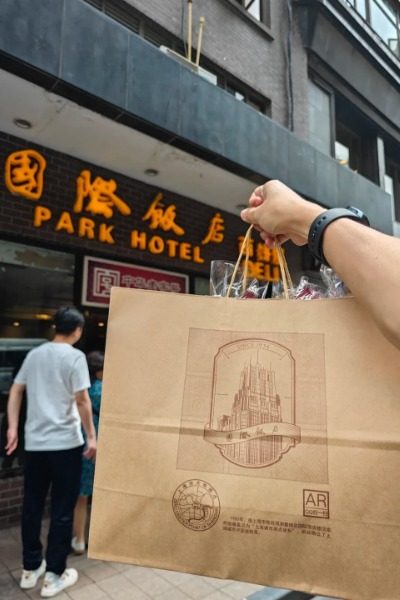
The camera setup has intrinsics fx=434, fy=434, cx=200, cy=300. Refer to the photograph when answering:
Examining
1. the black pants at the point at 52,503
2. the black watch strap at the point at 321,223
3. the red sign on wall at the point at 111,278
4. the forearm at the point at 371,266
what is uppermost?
the red sign on wall at the point at 111,278

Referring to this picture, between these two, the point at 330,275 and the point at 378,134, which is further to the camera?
the point at 378,134

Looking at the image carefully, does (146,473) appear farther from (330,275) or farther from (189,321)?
(330,275)

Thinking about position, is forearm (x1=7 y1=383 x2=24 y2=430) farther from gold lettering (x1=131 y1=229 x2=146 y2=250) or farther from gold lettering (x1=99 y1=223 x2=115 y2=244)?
gold lettering (x1=131 y1=229 x2=146 y2=250)

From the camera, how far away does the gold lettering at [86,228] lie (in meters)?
5.24

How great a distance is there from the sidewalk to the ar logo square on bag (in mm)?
2704

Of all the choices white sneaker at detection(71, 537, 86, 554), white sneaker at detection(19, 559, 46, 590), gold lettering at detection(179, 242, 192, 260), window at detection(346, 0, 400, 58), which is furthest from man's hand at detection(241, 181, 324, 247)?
window at detection(346, 0, 400, 58)

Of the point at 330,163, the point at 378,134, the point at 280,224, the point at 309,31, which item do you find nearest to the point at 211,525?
the point at 280,224

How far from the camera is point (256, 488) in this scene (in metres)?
0.96

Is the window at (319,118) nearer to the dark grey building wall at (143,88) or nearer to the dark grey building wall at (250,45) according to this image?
the dark grey building wall at (250,45)

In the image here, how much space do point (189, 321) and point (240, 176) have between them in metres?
4.80

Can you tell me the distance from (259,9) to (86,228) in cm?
595

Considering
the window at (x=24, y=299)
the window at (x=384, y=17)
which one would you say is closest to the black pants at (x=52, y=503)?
the window at (x=24, y=299)

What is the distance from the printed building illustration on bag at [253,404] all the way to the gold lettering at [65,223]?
176 inches

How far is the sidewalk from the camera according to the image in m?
3.21
